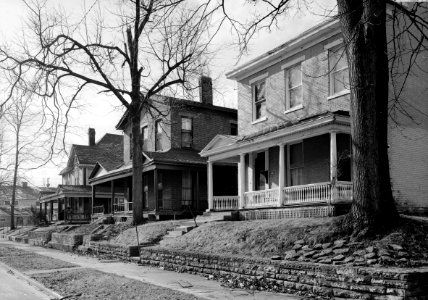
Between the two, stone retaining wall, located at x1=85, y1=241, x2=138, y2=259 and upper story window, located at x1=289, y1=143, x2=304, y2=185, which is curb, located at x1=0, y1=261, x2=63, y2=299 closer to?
stone retaining wall, located at x1=85, y1=241, x2=138, y2=259

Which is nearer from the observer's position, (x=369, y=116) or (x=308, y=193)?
(x=369, y=116)

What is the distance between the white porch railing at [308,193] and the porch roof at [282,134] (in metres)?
1.79

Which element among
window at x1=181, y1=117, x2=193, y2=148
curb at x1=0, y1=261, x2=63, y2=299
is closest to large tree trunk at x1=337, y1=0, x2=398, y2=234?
curb at x1=0, y1=261, x2=63, y2=299

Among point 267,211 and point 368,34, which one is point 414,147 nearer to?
point 267,211

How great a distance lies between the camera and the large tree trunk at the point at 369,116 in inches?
425

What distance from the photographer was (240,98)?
78.5 feet

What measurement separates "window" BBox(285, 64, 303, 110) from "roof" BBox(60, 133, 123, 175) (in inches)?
1168

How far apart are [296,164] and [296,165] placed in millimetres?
52

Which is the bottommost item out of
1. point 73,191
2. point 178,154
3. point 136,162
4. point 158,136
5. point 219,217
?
point 219,217

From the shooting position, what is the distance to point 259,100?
22.7 m

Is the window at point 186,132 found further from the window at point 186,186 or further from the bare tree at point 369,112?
the bare tree at point 369,112

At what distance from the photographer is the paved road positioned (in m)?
11.0

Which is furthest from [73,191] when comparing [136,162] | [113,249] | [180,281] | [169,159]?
[180,281]

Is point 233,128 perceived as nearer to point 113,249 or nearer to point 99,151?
point 113,249
